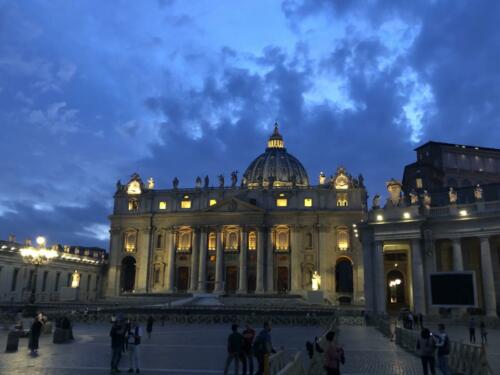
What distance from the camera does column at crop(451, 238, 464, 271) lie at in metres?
38.3

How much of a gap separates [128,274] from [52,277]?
1538 cm

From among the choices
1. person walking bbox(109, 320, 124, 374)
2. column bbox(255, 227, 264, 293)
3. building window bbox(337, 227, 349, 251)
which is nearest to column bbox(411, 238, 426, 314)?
person walking bbox(109, 320, 124, 374)

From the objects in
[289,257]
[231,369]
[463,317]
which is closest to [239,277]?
[289,257]

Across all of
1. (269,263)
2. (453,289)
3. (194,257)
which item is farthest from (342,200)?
(453,289)

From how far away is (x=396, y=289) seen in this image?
183 feet

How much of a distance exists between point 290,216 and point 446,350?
6981 cm

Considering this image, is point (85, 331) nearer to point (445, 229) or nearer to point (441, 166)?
point (445, 229)

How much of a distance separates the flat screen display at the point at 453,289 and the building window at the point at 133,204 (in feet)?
262

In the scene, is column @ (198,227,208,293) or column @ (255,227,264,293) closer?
column @ (255,227,264,293)

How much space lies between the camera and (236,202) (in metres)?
84.4

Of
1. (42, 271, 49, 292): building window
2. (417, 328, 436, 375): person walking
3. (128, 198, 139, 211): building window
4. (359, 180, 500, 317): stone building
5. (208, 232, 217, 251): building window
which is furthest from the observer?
(128, 198, 139, 211): building window

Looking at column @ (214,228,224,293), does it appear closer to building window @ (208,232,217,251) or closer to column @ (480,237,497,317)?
building window @ (208,232,217,251)

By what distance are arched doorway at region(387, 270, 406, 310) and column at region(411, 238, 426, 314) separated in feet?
46.7

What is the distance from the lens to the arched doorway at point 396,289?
54.0 m
